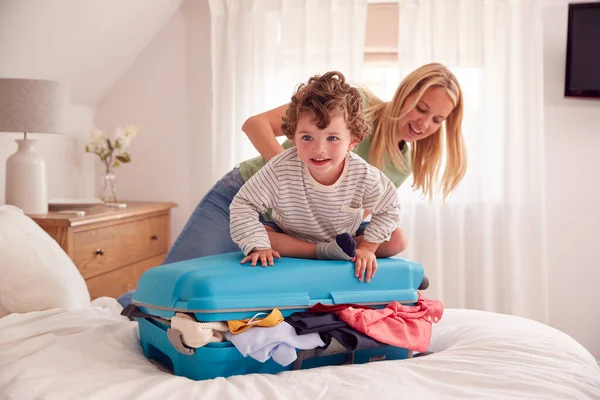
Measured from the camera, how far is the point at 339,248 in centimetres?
155

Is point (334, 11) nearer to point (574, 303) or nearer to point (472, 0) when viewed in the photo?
point (472, 0)

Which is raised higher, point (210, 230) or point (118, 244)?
point (210, 230)

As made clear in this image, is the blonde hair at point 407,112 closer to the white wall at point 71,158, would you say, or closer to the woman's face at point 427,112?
the woman's face at point 427,112

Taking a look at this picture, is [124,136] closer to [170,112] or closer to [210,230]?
[170,112]

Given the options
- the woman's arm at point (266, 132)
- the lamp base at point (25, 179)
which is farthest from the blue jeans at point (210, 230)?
the lamp base at point (25, 179)

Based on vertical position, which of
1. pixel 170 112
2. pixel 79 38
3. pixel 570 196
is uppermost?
pixel 79 38

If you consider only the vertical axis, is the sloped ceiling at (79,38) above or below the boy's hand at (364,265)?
above

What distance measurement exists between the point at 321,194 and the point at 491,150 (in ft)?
7.08

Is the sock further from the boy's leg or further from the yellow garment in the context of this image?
the yellow garment

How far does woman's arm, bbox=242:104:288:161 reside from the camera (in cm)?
197

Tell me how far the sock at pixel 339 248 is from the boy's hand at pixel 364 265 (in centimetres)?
2

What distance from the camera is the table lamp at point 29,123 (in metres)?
2.44

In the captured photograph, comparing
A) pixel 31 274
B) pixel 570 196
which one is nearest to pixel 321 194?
pixel 31 274

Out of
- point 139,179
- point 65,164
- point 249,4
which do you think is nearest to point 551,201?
point 249,4
